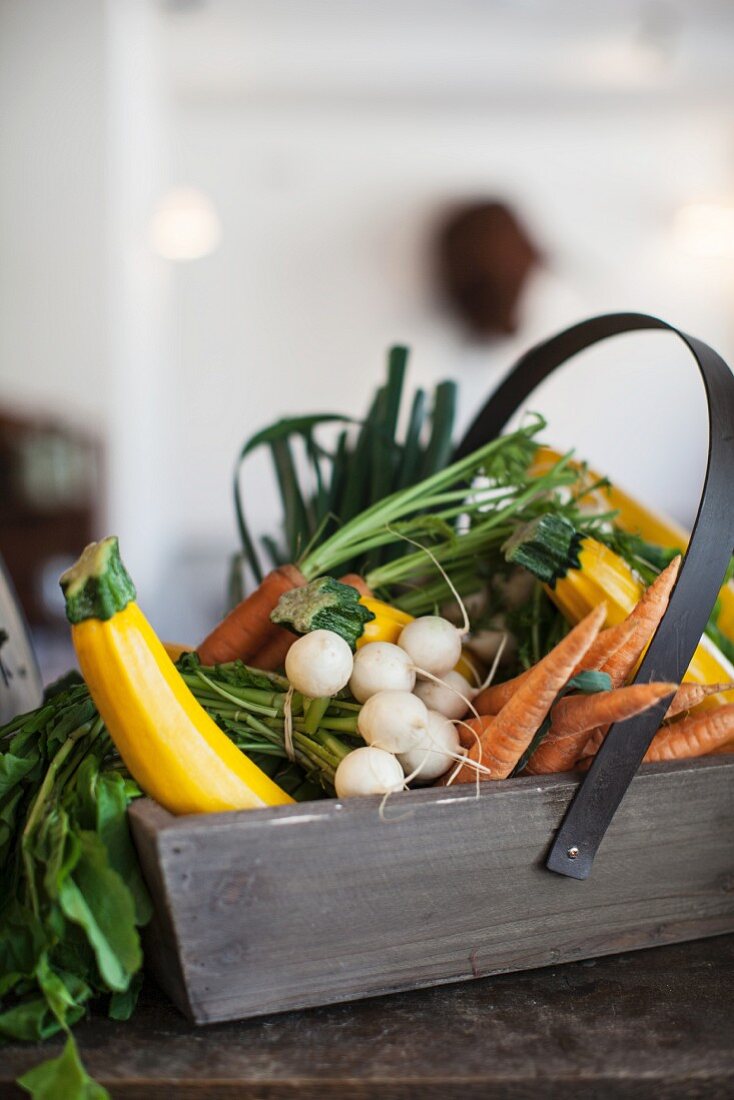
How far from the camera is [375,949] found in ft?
2.11

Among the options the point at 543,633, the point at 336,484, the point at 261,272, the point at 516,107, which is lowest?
the point at 543,633

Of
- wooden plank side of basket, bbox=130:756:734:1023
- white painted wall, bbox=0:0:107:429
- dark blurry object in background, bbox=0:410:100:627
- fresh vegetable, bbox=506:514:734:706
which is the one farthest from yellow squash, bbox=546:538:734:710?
white painted wall, bbox=0:0:107:429

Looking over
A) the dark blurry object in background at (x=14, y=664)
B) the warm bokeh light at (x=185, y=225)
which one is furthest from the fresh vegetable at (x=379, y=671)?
the warm bokeh light at (x=185, y=225)

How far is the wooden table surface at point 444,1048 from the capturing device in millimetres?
555

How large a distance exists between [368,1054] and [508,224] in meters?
4.31

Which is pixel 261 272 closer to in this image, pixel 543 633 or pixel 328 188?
pixel 328 188

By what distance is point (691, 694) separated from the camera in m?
0.75

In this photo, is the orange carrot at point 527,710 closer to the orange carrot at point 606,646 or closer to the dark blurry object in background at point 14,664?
the orange carrot at point 606,646

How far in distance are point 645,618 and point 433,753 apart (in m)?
0.20

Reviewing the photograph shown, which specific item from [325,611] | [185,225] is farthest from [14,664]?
[185,225]

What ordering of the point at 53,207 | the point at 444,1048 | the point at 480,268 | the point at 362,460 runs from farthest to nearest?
the point at 480,268 → the point at 53,207 → the point at 362,460 → the point at 444,1048

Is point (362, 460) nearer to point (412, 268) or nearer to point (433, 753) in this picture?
point (433, 753)

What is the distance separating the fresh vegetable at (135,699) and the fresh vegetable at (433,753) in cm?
13

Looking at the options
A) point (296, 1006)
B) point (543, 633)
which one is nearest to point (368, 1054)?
point (296, 1006)
